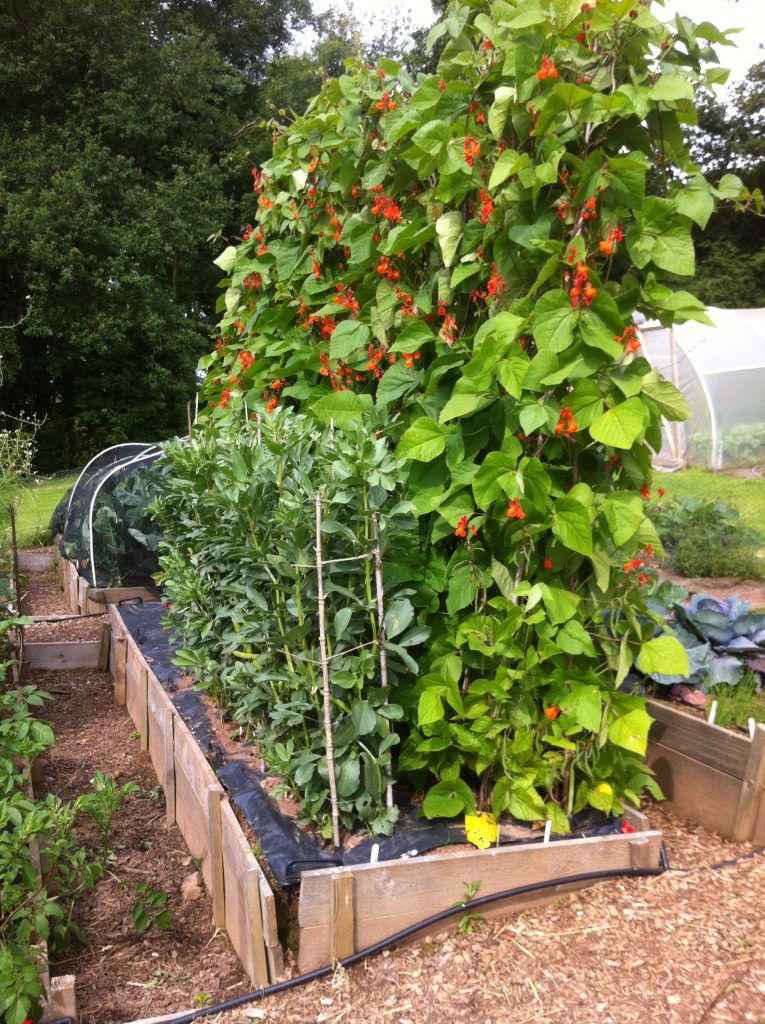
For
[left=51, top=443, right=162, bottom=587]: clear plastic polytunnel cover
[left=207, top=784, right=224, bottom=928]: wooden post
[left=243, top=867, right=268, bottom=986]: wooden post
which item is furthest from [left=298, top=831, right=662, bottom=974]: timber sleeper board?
[left=51, top=443, right=162, bottom=587]: clear plastic polytunnel cover

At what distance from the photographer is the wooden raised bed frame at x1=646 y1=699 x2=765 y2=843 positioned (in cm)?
263

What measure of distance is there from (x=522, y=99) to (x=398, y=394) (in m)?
0.92

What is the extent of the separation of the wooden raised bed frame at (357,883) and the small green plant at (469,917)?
1cm

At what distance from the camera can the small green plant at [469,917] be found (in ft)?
7.45

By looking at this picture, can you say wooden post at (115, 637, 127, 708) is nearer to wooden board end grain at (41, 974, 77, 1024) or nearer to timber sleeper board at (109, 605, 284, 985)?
timber sleeper board at (109, 605, 284, 985)

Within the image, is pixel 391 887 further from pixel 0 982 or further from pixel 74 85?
pixel 74 85

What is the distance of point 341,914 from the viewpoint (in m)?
2.13

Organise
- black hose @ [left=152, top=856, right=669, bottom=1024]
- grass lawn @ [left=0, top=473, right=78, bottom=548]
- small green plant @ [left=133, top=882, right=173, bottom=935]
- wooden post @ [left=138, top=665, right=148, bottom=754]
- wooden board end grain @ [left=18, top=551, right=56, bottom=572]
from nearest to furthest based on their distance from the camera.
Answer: black hose @ [left=152, top=856, right=669, bottom=1024] → small green plant @ [left=133, top=882, right=173, bottom=935] → wooden post @ [left=138, top=665, right=148, bottom=754] → grass lawn @ [left=0, top=473, right=78, bottom=548] → wooden board end grain @ [left=18, top=551, right=56, bottom=572]

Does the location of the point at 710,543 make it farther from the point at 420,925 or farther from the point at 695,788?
the point at 420,925

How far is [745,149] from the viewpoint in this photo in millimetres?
18938

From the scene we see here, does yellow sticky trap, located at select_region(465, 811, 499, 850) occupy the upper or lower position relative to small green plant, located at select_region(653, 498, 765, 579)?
lower

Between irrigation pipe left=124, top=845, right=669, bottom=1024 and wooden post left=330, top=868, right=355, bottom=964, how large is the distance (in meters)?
0.03

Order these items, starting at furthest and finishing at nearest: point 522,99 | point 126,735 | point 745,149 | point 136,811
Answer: point 745,149, point 126,735, point 136,811, point 522,99

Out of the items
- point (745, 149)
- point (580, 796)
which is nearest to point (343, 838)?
point (580, 796)
